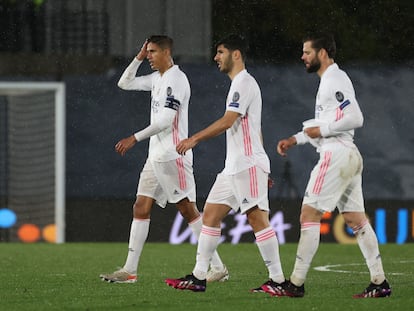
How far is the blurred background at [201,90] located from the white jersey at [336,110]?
8.91 m

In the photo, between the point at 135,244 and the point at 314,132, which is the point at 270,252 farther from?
the point at 135,244

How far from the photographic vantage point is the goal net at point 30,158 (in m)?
18.7

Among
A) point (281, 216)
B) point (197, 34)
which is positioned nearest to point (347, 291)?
point (281, 216)

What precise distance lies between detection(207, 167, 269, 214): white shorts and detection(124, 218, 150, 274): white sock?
1.26 meters

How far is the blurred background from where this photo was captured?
18391 millimetres

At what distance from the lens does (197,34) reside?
1877 cm

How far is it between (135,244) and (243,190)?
1547 millimetres

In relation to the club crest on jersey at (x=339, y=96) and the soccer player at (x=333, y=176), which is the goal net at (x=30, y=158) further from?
the club crest on jersey at (x=339, y=96)

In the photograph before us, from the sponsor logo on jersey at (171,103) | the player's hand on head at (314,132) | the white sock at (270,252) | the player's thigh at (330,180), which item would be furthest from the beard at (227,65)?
the white sock at (270,252)

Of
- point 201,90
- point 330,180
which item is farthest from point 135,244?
point 201,90

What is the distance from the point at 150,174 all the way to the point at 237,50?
1646mm

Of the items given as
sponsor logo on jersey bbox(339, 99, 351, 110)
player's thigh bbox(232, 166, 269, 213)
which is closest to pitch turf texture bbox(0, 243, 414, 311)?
player's thigh bbox(232, 166, 269, 213)

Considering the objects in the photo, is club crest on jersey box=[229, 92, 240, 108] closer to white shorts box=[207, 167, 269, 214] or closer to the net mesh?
white shorts box=[207, 167, 269, 214]

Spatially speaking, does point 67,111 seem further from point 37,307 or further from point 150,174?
point 37,307
